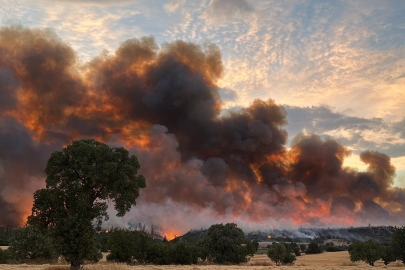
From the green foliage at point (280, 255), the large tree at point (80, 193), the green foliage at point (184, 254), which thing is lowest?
the green foliage at point (280, 255)

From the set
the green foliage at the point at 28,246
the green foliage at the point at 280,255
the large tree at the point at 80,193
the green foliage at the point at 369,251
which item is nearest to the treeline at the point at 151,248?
the green foliage at the point at 28,246

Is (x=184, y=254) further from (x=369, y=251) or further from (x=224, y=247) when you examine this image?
(x=369, y=251)

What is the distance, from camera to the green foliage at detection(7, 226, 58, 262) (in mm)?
58844

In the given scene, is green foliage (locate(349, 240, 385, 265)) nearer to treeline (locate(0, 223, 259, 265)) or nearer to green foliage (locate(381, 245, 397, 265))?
green foliage (locate(381, 245, 397, 265))

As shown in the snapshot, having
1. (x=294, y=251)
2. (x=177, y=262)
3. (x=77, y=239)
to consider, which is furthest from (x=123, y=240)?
(x=294, y=251)

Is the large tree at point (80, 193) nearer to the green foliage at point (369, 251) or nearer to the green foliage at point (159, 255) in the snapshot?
the green foliage at point (159, 255)

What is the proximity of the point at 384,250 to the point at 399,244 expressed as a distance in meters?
9.46

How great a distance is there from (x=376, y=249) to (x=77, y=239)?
76.4 m

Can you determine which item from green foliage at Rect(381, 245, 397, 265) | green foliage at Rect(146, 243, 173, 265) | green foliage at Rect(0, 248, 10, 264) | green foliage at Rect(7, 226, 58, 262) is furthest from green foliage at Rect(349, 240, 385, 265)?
green foliage at Rect(0, 248, 10, 264)

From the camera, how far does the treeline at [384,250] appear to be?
64625mm

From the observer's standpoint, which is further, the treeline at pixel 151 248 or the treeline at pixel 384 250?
the treeline at pixel 384 250

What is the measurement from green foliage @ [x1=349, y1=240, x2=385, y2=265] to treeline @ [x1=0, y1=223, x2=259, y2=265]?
3089 cm

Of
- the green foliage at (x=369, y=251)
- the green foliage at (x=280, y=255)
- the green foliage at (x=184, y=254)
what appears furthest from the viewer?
the green foliage at (x=280, y=255)

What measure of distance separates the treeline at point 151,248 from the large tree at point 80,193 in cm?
3847
